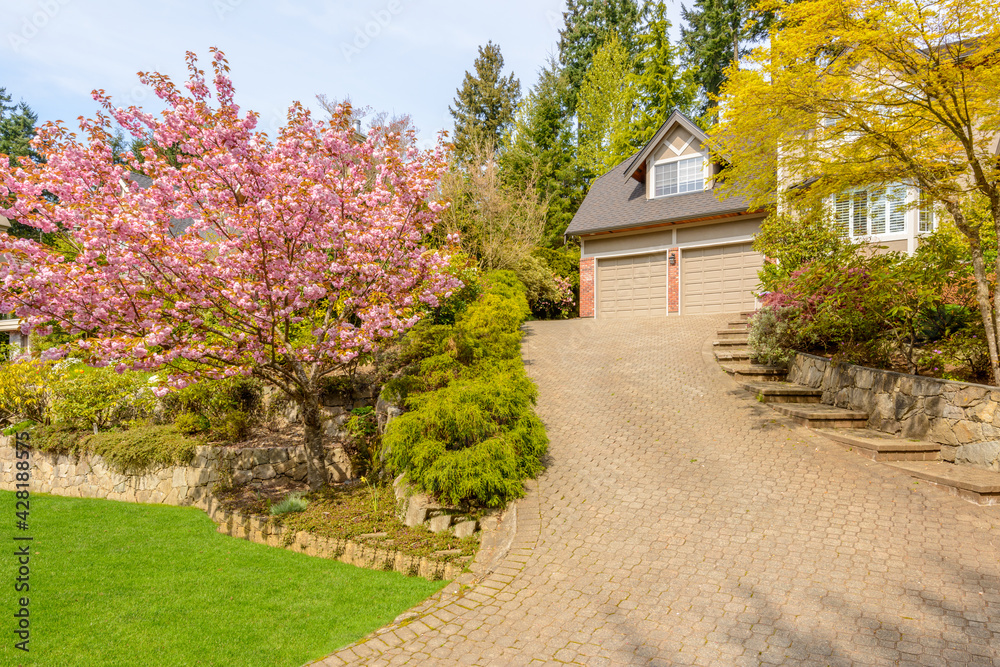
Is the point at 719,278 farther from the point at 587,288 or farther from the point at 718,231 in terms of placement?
the point at 587,288

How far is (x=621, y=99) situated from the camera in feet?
92.8

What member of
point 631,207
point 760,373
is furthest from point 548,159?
point 760,373

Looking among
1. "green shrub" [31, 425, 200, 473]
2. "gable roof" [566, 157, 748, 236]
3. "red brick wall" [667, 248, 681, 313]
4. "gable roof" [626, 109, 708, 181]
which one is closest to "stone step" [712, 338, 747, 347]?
"red brick wall" [667, 248, 681, 313]

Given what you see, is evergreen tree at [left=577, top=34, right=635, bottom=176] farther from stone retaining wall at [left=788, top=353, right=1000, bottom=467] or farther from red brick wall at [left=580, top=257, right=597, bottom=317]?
stone retaining wall at [left=788, top=353, right=1000, bottom=467]

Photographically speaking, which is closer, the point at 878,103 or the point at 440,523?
the point at 440,523

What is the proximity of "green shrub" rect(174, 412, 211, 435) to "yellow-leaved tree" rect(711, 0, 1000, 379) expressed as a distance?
10422 mm

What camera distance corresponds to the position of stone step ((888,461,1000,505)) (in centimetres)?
597

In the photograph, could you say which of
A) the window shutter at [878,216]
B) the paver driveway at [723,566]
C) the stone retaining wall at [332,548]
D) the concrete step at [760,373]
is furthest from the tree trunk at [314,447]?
the window shutter at [878,216]

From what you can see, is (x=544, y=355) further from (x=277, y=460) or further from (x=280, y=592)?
(x=280, y=592)

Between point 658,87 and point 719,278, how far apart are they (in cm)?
1434

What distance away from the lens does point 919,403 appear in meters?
7.46

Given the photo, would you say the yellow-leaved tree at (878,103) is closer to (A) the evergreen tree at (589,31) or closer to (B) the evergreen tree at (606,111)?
(B) the evergreen tree at (606,111)

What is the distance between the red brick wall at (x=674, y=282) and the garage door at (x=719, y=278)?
0.16 metres

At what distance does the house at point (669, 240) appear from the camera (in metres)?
18.1
